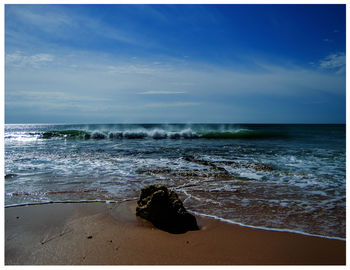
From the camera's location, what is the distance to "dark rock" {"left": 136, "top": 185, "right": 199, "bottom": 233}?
3.52 m

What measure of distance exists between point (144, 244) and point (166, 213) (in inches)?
25.6

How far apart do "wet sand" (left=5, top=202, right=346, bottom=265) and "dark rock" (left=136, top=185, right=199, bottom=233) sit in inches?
5.2

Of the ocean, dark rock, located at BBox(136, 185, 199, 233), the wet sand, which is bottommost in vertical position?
the wet sand

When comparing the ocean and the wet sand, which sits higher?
the ocean

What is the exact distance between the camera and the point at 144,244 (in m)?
3.06

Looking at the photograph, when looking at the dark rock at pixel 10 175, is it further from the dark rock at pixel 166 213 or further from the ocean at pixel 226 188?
the dark rock at pixel 166 213

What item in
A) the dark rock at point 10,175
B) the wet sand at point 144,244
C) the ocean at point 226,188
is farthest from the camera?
the dark rock at point 10,175

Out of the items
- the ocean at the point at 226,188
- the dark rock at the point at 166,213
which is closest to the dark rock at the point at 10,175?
the ocean at the point at 226,188

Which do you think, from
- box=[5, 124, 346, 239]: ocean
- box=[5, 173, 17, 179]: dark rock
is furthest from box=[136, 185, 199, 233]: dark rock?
box=[5, 173, 17, 179]: dark rock

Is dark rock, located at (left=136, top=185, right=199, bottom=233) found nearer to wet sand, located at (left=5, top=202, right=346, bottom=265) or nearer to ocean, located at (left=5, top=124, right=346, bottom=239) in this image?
wet sand, located at (left=5, top=202, right=346, bottom=265)

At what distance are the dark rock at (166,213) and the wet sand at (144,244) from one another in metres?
0.13

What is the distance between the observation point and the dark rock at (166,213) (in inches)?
138

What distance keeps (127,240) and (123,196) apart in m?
2.06

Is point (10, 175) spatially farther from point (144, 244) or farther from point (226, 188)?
point (226, 188)
